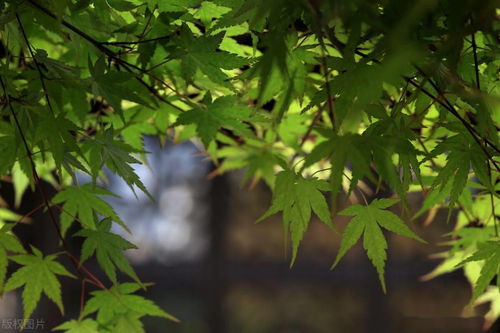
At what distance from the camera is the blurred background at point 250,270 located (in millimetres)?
4914

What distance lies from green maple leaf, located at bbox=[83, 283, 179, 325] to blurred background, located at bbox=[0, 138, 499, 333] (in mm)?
3819

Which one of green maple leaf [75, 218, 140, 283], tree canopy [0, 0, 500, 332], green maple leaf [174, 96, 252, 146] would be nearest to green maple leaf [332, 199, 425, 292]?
tree canopy [0, 0, 500, 332]

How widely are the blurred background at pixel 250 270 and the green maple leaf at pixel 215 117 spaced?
401 cm

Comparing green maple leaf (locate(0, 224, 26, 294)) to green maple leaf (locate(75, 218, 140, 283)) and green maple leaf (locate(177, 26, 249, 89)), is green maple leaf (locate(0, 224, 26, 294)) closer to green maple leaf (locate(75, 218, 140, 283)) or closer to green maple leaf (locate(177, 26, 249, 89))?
green maple leaf (locate(75, 218, 140, 283))

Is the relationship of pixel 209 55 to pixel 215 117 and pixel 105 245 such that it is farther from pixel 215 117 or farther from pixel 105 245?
pixel 105 245

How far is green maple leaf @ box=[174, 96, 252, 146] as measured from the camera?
87 cm

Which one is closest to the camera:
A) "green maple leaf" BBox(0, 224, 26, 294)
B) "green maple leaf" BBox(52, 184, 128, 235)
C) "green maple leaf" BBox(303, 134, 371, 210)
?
"green maple leaf" BBox(303, 134, 371, 210)

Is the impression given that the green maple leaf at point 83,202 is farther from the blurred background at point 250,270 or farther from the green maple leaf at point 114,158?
the blurred background at point 250,270

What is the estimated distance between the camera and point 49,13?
2.59ft

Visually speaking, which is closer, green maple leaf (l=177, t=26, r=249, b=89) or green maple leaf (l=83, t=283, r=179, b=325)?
green maple leaf (l=177, t=26, r=249, b=89)

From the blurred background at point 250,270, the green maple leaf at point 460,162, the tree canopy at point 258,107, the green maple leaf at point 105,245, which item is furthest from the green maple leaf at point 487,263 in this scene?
the blurred background at point 250,270

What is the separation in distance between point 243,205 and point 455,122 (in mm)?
4312

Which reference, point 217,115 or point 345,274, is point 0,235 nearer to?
point 217,115

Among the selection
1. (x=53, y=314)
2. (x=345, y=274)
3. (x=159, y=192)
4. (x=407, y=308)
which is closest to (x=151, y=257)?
(x=159, y=192)
